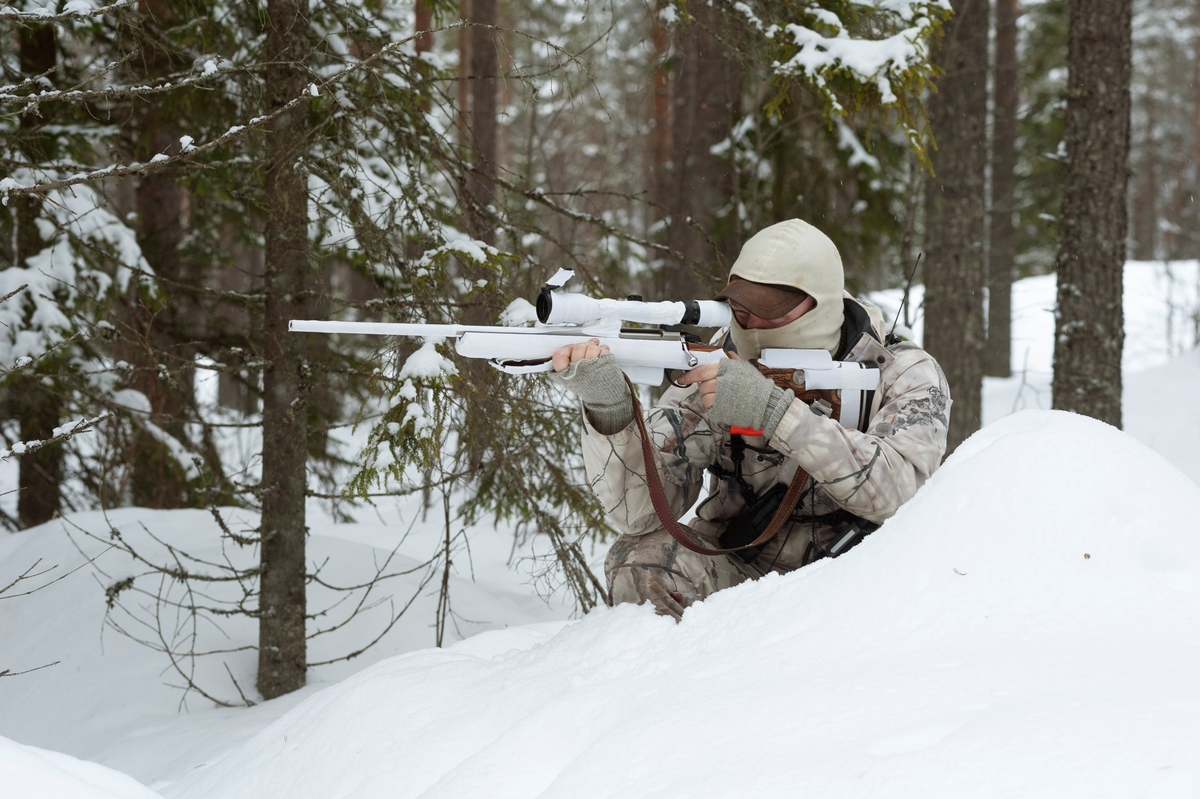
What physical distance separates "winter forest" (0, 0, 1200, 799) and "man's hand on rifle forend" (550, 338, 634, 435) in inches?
27.7

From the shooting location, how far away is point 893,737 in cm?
174

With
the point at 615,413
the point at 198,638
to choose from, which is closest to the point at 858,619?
the point at 615,413

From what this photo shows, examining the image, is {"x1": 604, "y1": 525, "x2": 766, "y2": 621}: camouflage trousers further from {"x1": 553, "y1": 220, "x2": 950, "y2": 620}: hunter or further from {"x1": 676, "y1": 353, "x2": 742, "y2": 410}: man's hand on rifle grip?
{"x1": 676, "y1": 353, "x2": 742, "y2": 410}: man's hand on rifle grip

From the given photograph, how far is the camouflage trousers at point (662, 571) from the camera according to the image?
10.9 ft

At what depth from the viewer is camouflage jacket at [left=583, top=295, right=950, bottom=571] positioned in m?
3.01

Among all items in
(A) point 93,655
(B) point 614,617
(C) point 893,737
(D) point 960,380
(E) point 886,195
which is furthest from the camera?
(E) point 886,195

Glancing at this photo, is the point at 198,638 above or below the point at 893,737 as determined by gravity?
below

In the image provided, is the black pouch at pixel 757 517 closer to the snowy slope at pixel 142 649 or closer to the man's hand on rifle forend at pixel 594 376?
the man's hand on rifle forend at pixel 594 376

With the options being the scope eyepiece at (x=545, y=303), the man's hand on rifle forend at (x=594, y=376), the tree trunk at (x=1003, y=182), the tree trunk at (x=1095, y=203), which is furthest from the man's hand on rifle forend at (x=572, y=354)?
the tree trunk at (x=1003, y=182)

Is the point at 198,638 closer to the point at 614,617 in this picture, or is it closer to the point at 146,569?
the point at 146,569

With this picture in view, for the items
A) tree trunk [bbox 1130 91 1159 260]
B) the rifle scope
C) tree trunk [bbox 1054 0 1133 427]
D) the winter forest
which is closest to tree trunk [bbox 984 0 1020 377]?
the winter forest

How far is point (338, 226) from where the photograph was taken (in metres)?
4.40

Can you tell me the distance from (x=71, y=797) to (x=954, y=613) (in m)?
1.88

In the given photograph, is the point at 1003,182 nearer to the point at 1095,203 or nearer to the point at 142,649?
the point at 1095,203
